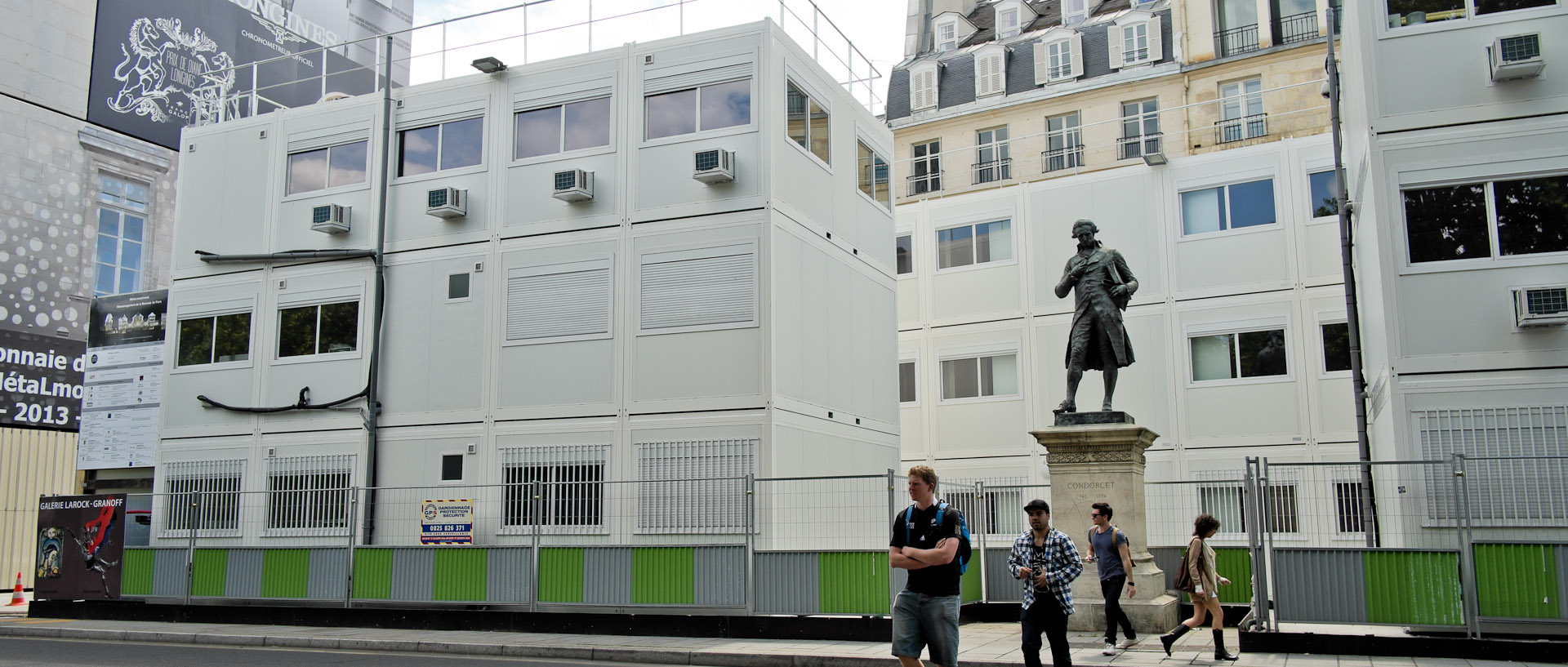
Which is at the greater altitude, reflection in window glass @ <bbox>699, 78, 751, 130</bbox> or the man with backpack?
reflection in window glass @ <bbox>699, 78, 751, 130</bbox>

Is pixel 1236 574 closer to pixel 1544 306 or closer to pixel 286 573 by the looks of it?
pixel 1544 306

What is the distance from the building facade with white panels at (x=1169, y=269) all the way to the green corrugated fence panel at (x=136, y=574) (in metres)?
17.2

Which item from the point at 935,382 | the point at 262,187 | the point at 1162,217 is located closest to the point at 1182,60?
the point at 1162,217

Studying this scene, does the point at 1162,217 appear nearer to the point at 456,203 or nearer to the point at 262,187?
the point at 456,203

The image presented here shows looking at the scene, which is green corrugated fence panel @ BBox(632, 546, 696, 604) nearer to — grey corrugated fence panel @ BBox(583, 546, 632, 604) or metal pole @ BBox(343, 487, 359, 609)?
grey corrugated fence panel @ BBox(583, 546, 632, 604)

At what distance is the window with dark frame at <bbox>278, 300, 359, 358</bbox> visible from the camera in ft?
76.3

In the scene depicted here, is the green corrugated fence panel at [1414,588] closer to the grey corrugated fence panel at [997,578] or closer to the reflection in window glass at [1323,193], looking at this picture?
the grey corrugated fence panel at [997,578]

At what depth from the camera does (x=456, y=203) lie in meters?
22.5

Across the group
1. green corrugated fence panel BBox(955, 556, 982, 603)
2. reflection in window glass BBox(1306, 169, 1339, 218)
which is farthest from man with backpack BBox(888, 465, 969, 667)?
reflection in window glass BBox(1306, 169, 1339, 218)

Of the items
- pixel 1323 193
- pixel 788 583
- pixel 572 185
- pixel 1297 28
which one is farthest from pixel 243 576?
pixel 1297 28

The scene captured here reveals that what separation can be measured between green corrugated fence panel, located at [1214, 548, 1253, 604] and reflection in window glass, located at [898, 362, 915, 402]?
47.4ft

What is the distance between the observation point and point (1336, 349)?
84.7ft

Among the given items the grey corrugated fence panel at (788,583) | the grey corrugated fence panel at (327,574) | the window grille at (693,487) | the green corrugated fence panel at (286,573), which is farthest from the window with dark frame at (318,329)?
the grey corrugated fence panel at (788,583)

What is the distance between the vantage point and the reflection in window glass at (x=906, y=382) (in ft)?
102
